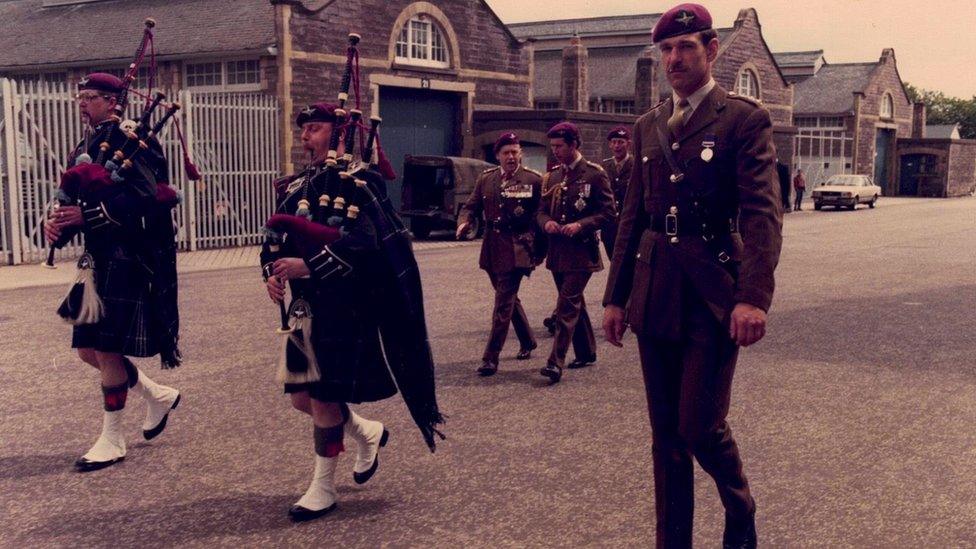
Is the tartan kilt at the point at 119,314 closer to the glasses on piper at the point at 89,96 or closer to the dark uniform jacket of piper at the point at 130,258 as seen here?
the dark uniform jacket of piper at the point at 130,258

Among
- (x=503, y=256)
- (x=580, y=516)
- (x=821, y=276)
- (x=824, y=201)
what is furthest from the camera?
(x=824, y=201)

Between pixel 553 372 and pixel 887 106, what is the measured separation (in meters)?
54.4

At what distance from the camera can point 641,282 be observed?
373cm

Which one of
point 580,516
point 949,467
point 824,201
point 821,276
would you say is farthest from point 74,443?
point 824,201

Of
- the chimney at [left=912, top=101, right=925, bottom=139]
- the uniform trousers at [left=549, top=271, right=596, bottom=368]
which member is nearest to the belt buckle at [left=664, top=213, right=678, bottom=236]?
the uniform trousers at [left=549, top=271, right=596, bottom=368]

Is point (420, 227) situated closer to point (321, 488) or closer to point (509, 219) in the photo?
point (509, 219)

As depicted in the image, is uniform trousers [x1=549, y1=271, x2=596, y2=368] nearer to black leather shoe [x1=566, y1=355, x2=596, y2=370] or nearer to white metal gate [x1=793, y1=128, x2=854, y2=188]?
black leather shoe [x1=566, y1=355, x2=596, y2=370]

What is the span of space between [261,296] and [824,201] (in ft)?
100

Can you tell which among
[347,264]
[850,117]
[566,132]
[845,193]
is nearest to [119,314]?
[347,264]

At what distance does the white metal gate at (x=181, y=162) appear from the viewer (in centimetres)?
1521

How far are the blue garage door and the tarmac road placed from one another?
14888mm

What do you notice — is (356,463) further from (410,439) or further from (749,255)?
(749,255)

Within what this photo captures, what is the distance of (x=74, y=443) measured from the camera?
223 inches

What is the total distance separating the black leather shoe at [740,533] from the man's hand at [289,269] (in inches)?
79.1
